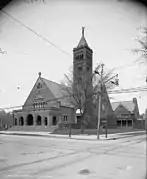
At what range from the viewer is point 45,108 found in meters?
29.4

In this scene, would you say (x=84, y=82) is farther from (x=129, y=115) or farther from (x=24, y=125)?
(x=129, y=115)

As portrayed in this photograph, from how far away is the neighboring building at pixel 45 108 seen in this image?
1155 inches

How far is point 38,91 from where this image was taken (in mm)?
33281

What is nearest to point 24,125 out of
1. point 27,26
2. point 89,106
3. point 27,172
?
point 89,106

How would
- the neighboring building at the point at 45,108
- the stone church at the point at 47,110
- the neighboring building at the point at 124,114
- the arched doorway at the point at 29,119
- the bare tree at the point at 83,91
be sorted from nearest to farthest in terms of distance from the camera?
the bare tree at the point at 83,91 → the stone church at the point at 47,110 → the neighboring building at the point at 45,108 → the arched doorway at the point at 29,119 → the neighboring building at the point at 124,114

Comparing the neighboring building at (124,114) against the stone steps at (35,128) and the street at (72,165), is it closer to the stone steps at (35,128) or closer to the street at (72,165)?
the stone steps at (35,128)

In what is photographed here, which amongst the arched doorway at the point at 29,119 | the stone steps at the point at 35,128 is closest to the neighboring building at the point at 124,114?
the arched doorway at the point at 29,119

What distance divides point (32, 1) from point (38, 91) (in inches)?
1247

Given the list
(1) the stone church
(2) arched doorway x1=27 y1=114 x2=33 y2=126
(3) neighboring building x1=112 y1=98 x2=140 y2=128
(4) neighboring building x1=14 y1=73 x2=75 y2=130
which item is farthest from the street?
(3) neighboring building x1=112 y1=98 x2=140 y2=128

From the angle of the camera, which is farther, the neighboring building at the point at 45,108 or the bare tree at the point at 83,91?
the neighboring building at the point at 45,108

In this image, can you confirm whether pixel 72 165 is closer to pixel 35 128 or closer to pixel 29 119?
pixel 35 128

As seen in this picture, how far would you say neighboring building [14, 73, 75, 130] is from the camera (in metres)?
29.3

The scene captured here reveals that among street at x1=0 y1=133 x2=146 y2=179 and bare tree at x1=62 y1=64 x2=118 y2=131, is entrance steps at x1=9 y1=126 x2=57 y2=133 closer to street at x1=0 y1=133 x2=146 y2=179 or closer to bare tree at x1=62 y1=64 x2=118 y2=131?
bare tree at x1=62 y1=64 x2=118 y2=131

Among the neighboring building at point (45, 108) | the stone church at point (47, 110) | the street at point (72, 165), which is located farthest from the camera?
the neighboring building at point (45, 108)
